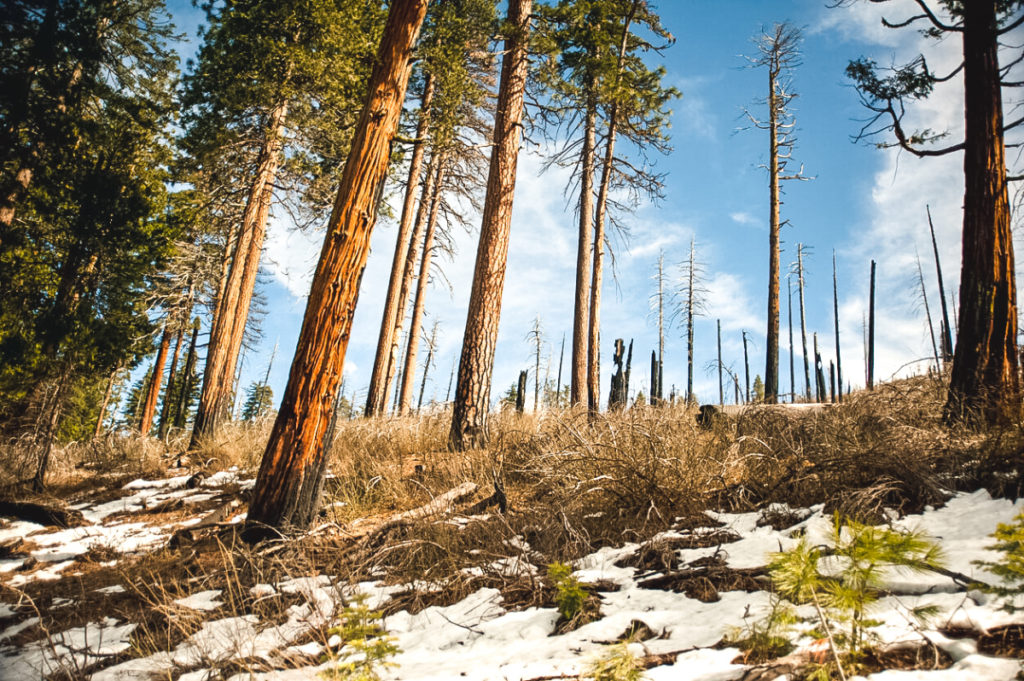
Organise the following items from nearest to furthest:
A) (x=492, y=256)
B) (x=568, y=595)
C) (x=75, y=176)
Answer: (x=568, y=595) < (x=492, y=256) < (x=75, y=176)

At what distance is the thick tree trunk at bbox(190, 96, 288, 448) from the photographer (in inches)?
401

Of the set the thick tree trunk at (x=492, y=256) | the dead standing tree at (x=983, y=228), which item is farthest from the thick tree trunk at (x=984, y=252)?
the thick tree trunk at (x=492, y=256)

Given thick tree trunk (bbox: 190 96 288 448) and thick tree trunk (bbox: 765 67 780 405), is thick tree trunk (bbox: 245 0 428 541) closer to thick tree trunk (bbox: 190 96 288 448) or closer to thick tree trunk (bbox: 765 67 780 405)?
thick tree trunk (bbox: 190 96 288 448)

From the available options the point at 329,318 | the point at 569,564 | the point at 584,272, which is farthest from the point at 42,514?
the point at 584,272

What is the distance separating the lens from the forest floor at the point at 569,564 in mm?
1701

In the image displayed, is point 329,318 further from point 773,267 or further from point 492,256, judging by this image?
point 773,267

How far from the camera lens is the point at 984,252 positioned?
4949 millimetres

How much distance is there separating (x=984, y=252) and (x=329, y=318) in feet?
21.8

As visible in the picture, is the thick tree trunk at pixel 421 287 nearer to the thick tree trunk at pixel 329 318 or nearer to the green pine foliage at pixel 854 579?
the thick tree trunk at pixel 329 318

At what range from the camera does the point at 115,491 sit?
7242mm

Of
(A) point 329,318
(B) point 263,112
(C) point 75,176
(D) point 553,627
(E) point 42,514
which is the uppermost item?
(B) point 263,112

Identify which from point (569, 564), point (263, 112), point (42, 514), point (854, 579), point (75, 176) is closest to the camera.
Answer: point (854, 579)

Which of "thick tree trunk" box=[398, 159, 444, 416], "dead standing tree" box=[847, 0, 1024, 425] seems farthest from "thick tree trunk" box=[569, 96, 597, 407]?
"dead standing tree" box=[847, 0, 1024, 425]

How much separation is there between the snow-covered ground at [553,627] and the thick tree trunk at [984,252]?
265cm
